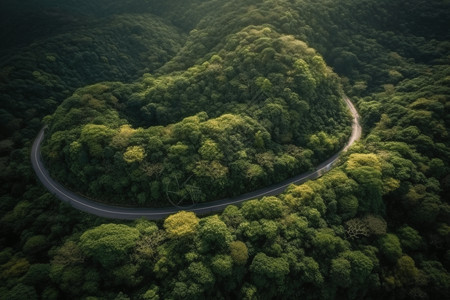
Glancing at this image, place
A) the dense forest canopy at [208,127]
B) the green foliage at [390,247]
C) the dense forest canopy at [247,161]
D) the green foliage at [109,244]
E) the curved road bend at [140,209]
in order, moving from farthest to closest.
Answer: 1. the dense forest canopy at [208,127]
2. the curved road bend at [140,209]
3. the green foliage at [390,247]
4. the dense forest canopy at [247,161]
5. the green foliage at [109,244]

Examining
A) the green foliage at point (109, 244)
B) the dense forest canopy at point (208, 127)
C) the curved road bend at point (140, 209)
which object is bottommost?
the curved road bend at point (140, 209)

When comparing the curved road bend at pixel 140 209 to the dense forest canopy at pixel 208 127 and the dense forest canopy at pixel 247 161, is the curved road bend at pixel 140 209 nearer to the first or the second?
the dense forest canopy at pixel 208 127

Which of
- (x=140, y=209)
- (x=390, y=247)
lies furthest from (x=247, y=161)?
(x=390, y=247)

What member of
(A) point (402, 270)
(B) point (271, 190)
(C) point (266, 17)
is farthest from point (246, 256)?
(C) point (266, 17)

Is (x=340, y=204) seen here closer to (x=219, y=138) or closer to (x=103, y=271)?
(x=219, y=138)

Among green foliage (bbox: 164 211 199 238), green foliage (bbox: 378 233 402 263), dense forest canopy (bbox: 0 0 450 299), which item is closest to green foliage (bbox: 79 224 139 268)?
dense forest canopy (bbox: 0 0 450 299)

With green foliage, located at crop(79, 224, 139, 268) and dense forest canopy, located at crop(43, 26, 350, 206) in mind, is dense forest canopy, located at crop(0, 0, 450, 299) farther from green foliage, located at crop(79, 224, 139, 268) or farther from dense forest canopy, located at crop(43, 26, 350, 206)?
dense forest canopy, located at crop(43, 26, 350, 206)

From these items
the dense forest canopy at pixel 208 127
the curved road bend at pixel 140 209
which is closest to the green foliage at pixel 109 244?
the curved road bend at pixel 140 209

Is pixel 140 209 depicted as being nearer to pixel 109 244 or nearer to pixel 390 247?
pixel 109 244
